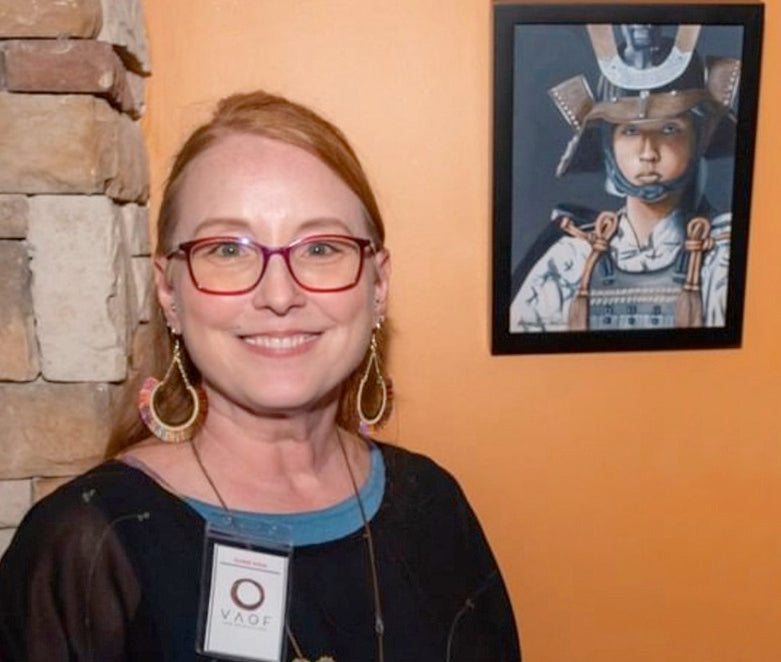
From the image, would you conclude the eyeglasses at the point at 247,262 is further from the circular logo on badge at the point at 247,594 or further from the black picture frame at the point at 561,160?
the black picture frame at the point at 561,160

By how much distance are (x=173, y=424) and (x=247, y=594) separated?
27 cm

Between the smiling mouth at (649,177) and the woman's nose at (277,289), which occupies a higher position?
the smiling mouth at (649,177)

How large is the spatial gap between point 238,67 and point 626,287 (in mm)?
802

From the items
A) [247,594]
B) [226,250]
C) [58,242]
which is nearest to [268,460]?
[247,594]

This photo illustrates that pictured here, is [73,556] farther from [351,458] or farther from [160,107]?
[160,107]

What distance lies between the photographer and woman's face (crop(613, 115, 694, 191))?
68.8 inches

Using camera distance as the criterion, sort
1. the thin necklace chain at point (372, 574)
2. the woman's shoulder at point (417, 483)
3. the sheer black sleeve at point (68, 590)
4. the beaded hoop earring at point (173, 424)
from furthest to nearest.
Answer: the woman's shoulder at point (417, 483) < the beaded hoop earring at point (173, 424) < the thin necklace chain at point (372, 574) < the sheer black sleeve at point (68, 590)

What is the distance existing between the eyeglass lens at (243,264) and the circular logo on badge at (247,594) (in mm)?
366

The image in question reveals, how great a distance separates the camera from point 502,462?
1869 mm

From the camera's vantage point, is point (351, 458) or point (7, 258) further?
point (351, 458)

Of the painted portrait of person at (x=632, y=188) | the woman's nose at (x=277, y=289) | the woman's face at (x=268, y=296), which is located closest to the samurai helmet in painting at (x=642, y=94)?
the painted portrait of person at (x=632, y=188)

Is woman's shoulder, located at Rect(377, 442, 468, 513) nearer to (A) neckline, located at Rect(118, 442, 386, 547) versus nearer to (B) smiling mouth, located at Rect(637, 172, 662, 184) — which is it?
(A) neckline, located at Rect(118, 442, 386, 547)

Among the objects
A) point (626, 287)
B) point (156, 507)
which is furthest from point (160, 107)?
point (626, 287)

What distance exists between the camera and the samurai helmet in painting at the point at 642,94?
5.65 ft
